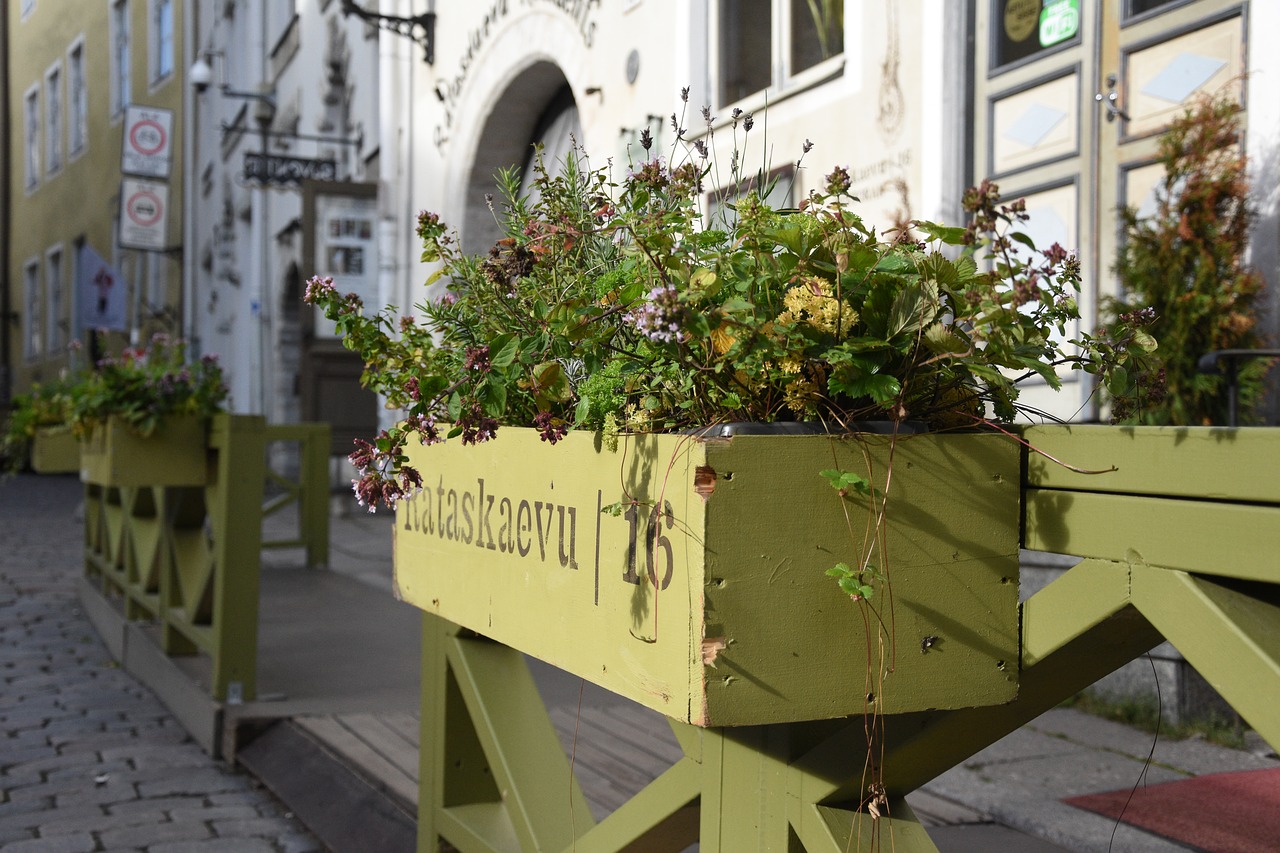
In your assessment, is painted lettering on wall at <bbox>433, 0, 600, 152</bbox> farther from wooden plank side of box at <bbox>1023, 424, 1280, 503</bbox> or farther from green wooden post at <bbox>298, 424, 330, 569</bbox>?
wooden plank side of box at <bbox>1023, 424, 1280, 503</bbox>

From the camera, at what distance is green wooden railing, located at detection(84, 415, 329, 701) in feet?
14.1

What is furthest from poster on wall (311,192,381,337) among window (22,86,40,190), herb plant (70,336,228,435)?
window (22,86,40,190)

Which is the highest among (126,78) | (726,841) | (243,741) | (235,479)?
(126,78)

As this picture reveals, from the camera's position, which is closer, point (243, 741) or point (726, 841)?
point (726, 841)

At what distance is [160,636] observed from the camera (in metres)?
5.62

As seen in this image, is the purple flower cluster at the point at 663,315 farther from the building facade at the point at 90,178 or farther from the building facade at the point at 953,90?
the building facade at the point at 90,178

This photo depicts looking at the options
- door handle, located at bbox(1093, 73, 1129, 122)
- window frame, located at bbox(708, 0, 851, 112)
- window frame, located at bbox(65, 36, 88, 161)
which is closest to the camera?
door handle, located at bbox(1093, 73, 1129, 122)

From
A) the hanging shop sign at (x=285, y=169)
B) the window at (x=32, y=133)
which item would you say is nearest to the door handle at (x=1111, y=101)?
the hanging shop sign at (x=285, y=169)

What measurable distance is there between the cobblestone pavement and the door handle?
12.1 feet

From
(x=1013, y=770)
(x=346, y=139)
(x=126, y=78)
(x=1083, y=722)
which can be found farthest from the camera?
(x=126, y=78)

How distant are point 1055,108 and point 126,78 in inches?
796

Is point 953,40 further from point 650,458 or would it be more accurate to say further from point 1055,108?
point 650,458

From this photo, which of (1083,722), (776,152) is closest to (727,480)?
(1083,722)

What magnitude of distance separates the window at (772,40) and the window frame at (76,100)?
66.3 feet
